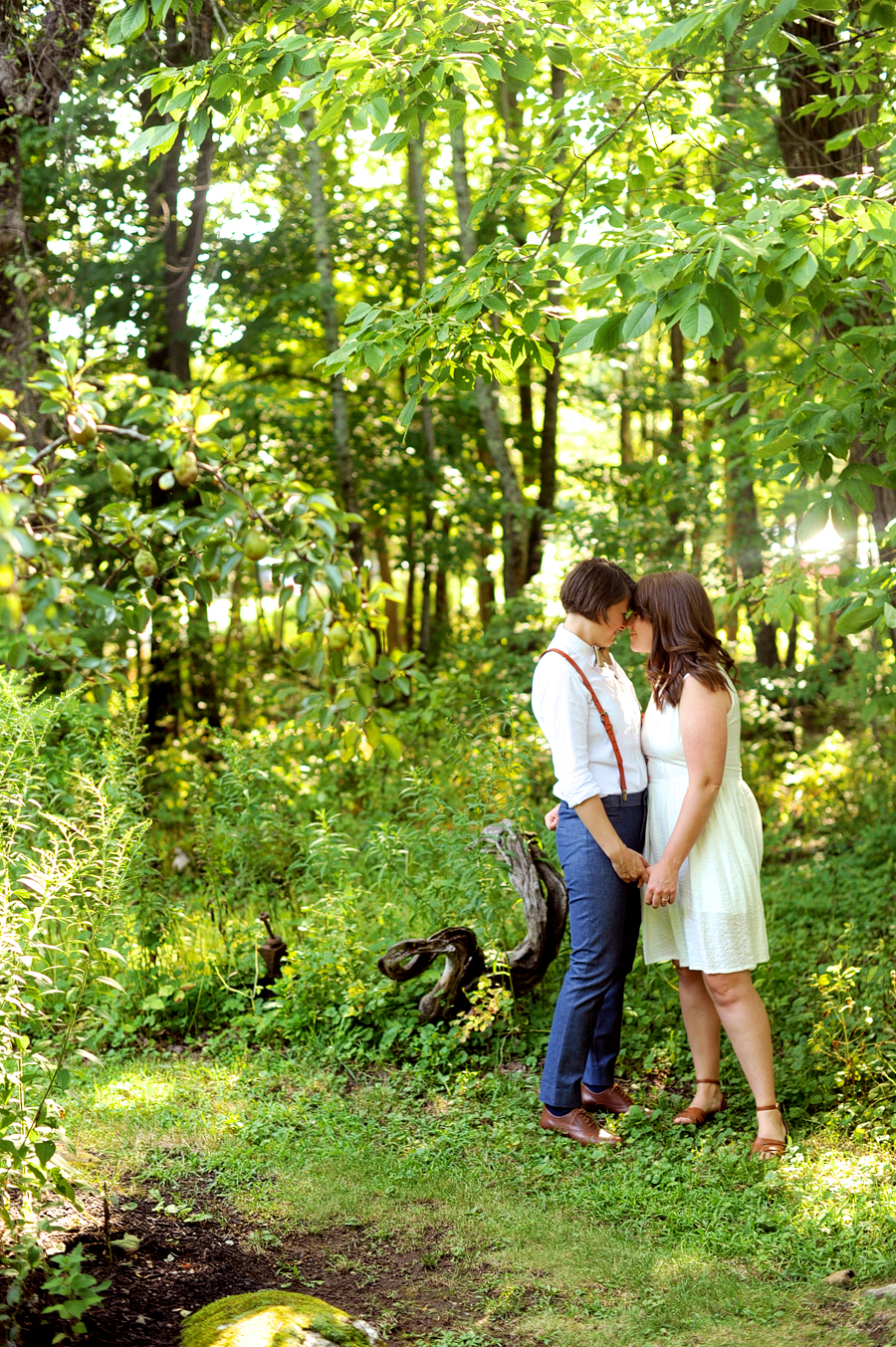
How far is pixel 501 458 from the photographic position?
31.4 feet

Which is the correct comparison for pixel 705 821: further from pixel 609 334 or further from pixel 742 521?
pixel 742 521

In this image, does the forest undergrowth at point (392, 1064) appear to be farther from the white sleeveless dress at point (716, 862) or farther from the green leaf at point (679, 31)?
the green leaf at point (679, 31)

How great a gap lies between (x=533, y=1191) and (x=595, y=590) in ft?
6.72

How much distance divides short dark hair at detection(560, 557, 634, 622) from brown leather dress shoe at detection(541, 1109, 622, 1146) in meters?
1.82

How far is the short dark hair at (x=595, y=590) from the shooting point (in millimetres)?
3768

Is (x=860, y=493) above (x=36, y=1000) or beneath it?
above

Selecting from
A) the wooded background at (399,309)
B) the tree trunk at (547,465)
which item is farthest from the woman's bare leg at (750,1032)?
the tree trunk at (547,465)

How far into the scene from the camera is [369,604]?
2371mm

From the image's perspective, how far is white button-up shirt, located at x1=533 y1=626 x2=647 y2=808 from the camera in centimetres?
370

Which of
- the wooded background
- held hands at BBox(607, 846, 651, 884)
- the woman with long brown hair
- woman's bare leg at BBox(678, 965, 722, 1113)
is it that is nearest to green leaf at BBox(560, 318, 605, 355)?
the wooded background

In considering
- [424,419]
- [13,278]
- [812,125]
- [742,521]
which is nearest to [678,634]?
[812,125]

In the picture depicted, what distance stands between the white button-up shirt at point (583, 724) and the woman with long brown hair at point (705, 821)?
9cm

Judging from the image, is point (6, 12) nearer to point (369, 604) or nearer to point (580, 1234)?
point (369, 604)

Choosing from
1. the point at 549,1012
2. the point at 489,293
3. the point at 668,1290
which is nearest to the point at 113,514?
the point at 489,293
